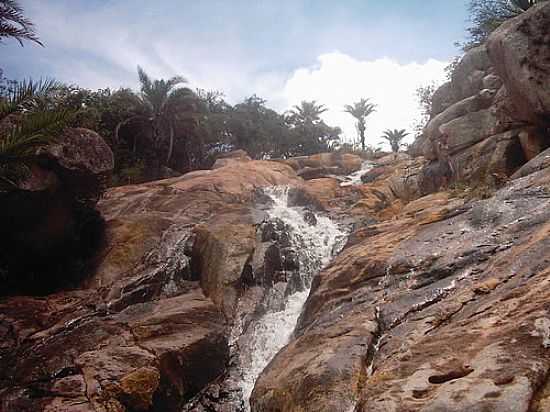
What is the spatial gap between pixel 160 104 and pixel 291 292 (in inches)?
685

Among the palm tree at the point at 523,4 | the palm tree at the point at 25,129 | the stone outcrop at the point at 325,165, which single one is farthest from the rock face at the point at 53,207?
the stone outcrop at the point at 325,165

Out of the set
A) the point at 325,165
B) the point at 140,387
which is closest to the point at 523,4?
the point at 140,387

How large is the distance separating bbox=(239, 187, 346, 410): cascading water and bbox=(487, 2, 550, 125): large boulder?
6.36m

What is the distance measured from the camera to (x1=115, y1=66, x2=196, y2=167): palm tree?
2464cm

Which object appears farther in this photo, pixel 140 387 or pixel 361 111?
pixel 361 111

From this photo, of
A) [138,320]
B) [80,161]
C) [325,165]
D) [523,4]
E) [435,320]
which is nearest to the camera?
[435,320]

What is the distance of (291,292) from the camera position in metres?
11.2

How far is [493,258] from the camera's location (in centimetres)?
588

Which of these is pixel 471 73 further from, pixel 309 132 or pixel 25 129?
pixel 309 132

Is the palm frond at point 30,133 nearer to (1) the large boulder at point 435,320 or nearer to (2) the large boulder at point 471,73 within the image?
(1) the large boulder at point 435,320

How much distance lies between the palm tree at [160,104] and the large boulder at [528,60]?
18312mm

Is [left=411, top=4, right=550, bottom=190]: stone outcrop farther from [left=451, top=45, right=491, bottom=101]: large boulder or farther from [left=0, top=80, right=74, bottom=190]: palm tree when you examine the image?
[left=0, top=80, right=74, bottom=190]: palm tree

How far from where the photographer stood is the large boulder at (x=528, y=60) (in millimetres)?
9242

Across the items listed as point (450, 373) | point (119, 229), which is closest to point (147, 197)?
point (119, 229)
